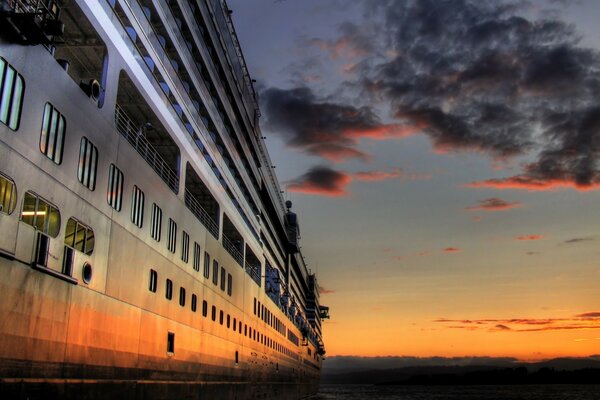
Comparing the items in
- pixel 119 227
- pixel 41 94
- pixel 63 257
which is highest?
pixel 41 94

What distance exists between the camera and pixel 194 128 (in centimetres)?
2633

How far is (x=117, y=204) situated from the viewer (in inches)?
648

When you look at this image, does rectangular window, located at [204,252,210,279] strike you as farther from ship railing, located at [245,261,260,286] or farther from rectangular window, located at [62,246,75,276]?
rectangular window, located at [62,246,75,276]

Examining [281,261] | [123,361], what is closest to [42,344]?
[123,361]

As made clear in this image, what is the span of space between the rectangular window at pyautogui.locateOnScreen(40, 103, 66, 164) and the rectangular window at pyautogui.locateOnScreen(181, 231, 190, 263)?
10.2 m

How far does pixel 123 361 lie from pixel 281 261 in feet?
172

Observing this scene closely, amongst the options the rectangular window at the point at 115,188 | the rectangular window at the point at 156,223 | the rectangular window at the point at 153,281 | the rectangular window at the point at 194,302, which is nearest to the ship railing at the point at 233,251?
the rectangular window at the point at 194,302

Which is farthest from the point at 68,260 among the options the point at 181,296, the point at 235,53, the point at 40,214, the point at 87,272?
the point at 235,53

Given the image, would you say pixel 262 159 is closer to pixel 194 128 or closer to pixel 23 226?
pixel 194 128

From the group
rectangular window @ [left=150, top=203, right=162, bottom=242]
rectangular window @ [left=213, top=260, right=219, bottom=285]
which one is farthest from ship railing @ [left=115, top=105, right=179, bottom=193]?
rectangular window @ [left=213, top=260, right=219, bottom=285]

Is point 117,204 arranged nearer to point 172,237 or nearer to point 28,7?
point 172,237

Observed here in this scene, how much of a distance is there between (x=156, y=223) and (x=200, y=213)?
741cm

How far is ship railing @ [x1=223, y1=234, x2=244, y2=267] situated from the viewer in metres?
34.3

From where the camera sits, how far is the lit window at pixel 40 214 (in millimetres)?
11891
